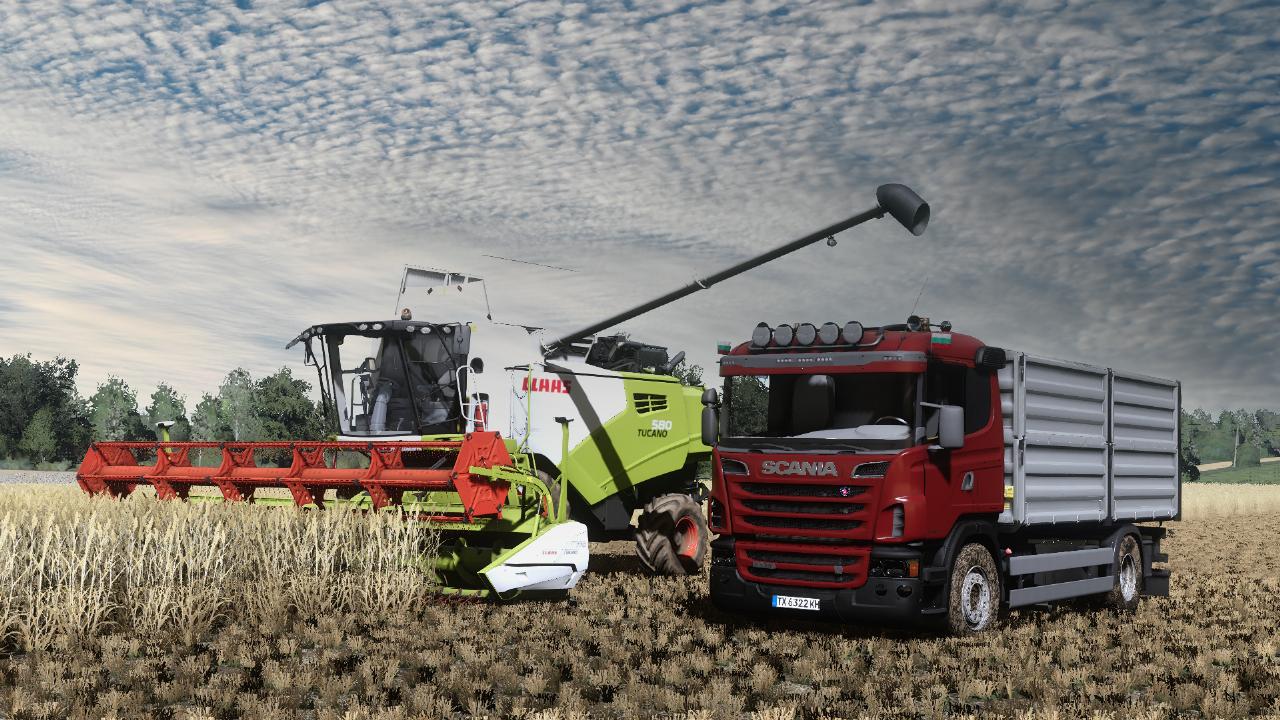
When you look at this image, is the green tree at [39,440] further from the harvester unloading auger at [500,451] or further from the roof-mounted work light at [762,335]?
the roof-mounted work light at [762,335]

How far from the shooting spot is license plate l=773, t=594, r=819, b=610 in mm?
9305

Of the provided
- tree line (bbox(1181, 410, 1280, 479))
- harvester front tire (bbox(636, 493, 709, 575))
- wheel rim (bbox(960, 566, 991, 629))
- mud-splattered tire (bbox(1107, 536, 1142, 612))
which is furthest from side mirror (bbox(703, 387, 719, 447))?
tree line (bbox(1181, 410, 1280, 479))

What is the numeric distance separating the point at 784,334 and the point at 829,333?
0.47 m

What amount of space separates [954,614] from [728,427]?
2489 millimetres

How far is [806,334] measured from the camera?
9.83 m

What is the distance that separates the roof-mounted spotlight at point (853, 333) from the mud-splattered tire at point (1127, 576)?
4.81 meters

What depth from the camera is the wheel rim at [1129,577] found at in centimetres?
1252

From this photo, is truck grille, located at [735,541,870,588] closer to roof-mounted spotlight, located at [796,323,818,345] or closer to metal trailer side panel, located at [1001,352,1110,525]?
roof-mounted spotlight, located at [796,323,818,345]

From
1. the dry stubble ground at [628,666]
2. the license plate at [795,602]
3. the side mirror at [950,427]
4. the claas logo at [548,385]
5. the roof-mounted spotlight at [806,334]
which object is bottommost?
the dry stubble ground at [628,666]

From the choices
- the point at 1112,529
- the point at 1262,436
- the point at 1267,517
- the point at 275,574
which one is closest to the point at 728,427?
the point at 275,574

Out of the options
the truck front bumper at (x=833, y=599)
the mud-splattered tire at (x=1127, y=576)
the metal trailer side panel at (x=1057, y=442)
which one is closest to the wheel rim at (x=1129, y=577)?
A: the mud-splattered tire at (x=1127, y=576)

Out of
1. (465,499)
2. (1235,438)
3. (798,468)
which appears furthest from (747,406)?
(1235,438)

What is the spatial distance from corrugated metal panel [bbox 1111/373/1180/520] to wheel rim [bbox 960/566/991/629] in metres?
3.08

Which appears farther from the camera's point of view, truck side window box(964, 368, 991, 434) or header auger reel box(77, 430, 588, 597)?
header auger reel box(77, 430, 588, 597)
